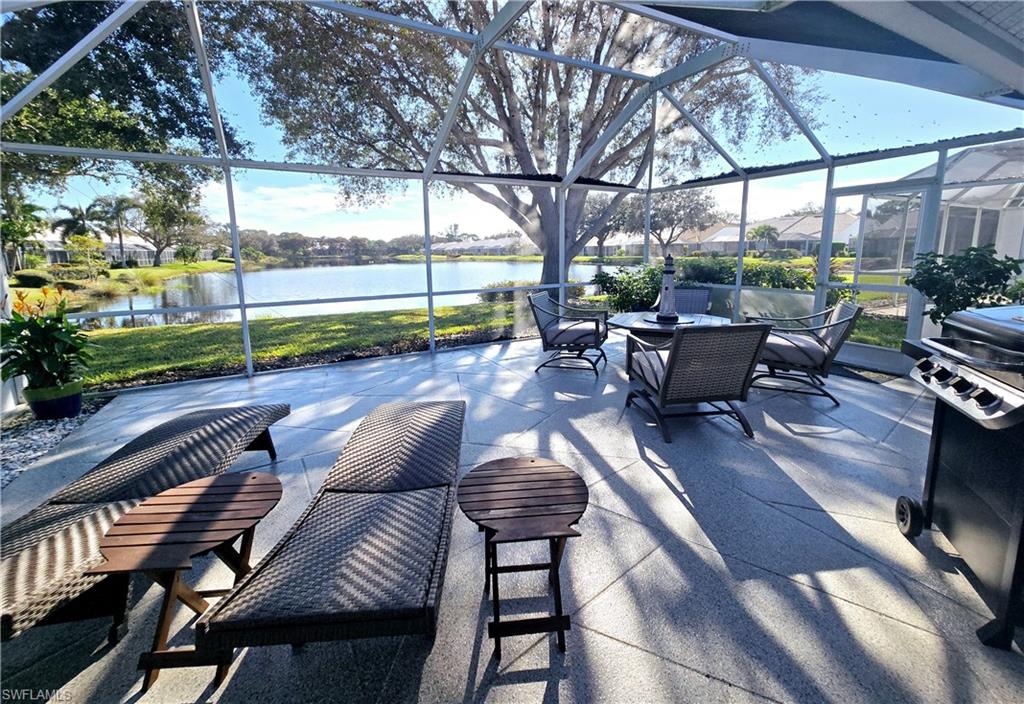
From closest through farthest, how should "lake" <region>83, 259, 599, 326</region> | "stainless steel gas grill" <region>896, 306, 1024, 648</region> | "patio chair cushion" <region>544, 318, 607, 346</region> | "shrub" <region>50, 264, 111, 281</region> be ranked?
1. "stainless steel gas grill" <region>896, 306, 1024, 648</region>
2. "shrub" <region>50, 264, 111, 281</region>
3. "patio chair cushion" <region>544, 318, 607, 346</region>
4. "lake" <region>83, 259, 599, 326</region>

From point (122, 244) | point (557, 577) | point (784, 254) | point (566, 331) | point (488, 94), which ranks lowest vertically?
point (557, 577)

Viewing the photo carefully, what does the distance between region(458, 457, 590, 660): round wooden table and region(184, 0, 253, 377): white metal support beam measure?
4.80m

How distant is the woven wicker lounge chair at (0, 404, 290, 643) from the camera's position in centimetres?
153

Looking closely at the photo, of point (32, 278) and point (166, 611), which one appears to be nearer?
point (166, 611)

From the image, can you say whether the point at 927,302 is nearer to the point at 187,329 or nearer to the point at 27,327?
the point at 27,327

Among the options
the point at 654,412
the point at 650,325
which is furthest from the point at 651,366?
the point at 650,325

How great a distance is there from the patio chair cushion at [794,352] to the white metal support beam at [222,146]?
19.6 ft

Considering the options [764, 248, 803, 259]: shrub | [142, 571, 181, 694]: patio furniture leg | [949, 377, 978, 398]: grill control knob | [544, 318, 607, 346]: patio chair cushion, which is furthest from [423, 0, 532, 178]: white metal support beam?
[764, 248, 803, 259]: shrub

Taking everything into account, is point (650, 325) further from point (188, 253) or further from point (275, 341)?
point (275, 341)

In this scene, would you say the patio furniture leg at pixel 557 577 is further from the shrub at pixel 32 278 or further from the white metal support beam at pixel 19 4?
the shrub at pixel 32 278

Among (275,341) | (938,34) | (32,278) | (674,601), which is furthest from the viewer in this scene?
(275,341)

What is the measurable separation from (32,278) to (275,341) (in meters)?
4.47

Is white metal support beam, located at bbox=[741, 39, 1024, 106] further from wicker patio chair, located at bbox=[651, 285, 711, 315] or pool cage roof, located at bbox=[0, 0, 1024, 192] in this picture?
wicker patio chair, located at bbox=[651, 285, 711, 315]

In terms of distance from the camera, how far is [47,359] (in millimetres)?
4082
